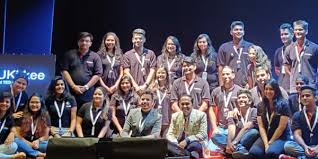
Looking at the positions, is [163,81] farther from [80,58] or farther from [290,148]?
[290,148]

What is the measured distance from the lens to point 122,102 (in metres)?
8.21

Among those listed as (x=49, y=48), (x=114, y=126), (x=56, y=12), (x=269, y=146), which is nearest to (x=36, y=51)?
(x=49, y=48)

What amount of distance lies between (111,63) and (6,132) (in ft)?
6.13

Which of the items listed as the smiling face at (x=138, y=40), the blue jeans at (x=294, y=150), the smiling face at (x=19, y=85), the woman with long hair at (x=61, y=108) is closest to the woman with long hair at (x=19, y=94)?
the smiling face at (x=19, y=85)

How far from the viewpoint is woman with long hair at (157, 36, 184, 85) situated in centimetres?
828

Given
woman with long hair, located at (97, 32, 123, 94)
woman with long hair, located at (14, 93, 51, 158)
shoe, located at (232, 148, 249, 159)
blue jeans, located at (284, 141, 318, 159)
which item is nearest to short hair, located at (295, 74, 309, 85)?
blue jeans, located at (284, 141, 318, 159)

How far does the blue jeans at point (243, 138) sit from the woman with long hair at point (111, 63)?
1.80 m

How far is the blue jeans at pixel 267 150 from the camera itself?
7.46 metres

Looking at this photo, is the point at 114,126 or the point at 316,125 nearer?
the point at 316,125

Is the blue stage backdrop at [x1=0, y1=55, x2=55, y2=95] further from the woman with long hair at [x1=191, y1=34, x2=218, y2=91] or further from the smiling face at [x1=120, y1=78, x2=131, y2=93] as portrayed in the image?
the woman with long hair at [x1=191, y1=34, x2=218, y2=91]

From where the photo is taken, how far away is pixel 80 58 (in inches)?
335

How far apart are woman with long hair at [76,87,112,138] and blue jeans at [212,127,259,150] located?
1592 mm

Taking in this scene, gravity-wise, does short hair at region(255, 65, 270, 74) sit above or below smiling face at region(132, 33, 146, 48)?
below

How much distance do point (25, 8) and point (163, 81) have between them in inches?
120
